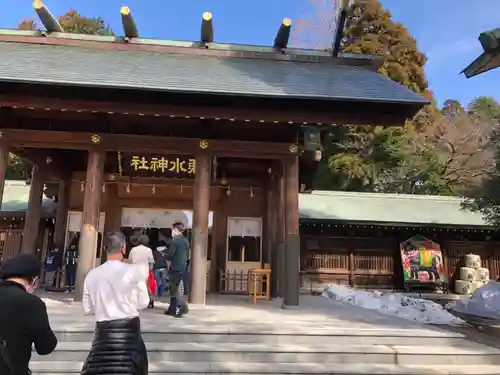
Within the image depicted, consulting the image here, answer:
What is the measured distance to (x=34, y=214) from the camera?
11219 mm

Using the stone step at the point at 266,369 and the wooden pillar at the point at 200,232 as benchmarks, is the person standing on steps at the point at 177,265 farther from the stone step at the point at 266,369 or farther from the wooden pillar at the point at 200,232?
the stone step at the point at 266,369

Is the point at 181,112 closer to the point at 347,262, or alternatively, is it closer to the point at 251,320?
the point at 251,320

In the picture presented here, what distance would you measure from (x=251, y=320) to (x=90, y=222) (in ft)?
13.3

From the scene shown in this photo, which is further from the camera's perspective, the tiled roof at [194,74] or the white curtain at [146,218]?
the white curtain at [146,218]

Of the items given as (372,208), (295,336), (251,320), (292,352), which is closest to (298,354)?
(292,352)

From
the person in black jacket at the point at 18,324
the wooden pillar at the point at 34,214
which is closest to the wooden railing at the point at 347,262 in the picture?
the wooden pillar at the point at 34,214

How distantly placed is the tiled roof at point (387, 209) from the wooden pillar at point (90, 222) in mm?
7935

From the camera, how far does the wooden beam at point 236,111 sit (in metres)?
7.97

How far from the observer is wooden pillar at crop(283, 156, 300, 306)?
8.55 m

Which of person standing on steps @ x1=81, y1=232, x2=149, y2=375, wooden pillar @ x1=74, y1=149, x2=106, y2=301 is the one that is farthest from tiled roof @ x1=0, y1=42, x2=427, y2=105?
person standing on steps @ x1=81, y1=232, x2=149, y2=375

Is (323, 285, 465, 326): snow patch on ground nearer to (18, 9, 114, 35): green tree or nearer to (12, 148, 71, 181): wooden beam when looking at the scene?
(12, 148, 71, 181): wooden beam

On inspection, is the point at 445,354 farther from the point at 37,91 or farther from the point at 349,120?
the point at 37,91

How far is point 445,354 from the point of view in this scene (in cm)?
550

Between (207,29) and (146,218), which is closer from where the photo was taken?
(207,29)
